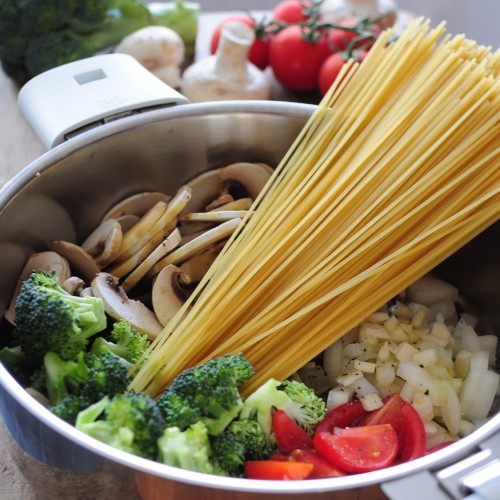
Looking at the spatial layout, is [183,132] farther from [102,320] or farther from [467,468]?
[467,468]

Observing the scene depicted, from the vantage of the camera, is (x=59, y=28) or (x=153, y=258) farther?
(x=59, y=28)

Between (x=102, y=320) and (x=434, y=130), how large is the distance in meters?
0.63

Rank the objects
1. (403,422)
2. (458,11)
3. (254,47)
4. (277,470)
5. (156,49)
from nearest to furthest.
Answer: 1. (277,470)
2. (403,422)
3. (156,49)
4. (254,47)
5. (458,11)

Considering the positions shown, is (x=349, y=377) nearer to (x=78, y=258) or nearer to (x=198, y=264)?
(x=198, y=264)

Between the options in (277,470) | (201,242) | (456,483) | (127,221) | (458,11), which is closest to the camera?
(456,483)

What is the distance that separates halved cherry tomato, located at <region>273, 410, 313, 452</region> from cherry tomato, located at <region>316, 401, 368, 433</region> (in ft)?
0.13

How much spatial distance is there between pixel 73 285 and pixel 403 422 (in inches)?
22.9

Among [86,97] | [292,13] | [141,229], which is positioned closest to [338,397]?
[141,229]

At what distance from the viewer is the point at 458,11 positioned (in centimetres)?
298

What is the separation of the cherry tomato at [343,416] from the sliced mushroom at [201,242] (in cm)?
38

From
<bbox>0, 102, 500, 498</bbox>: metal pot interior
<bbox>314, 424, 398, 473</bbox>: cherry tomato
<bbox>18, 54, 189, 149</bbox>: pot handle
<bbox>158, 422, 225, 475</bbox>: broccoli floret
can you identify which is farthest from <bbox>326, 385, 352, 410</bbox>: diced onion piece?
<bbox>18, 54, 189, 149</bbox>: pot handle

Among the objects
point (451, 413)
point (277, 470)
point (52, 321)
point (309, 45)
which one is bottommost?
point (451, 413)

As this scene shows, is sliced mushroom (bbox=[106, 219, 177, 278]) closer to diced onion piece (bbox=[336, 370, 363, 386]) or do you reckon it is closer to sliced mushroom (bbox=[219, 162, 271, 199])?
sliced mushroom (bbox=[219, 162, 271, 199])

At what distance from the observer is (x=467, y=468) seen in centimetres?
76
